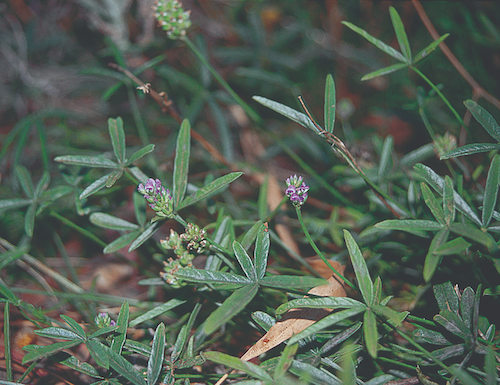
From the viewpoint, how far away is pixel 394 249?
132 centimetres

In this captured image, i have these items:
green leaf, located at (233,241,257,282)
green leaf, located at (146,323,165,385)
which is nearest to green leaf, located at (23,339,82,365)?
green leaf, located at (146,323,165,385)

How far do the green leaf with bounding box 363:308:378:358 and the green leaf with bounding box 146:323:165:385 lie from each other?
0.57 m

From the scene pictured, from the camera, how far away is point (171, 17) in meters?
1.32

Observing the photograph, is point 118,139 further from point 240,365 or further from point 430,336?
point 430,336

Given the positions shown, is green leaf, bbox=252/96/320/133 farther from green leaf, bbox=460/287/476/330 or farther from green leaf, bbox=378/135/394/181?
green leaf, bbox=460/287/476/330

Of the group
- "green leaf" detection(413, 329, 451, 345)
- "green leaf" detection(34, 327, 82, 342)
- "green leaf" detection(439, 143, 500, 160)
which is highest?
"green leaf" detection(439, 143, 500, 160)

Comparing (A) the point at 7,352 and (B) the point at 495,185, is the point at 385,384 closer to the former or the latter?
(B) the point at 495,185

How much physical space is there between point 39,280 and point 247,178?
3.80 ft

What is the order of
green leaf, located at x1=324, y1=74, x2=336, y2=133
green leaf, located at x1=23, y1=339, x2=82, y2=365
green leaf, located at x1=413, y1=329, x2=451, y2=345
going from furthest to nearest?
1. green leaf, located at x1=324, y1=74, x2=336, y2=133
2. green leaf, located at x1=413, y1=329, x2=451, y2=345
3. green leaf, located at x1=23, y1=339, x2=82, y2=365

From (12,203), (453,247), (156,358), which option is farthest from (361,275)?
(12,203)

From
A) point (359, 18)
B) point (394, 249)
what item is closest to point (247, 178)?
point (394, 249)

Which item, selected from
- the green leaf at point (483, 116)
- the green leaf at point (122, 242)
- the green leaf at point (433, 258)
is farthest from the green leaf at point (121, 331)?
the green leaf at point (483, 116)

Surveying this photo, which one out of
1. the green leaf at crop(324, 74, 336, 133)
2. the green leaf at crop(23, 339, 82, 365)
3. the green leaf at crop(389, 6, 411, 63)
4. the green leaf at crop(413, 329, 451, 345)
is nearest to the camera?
the green leaf at crop(23, 339, 82, 365)

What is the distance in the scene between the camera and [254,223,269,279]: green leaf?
3.18 ft
